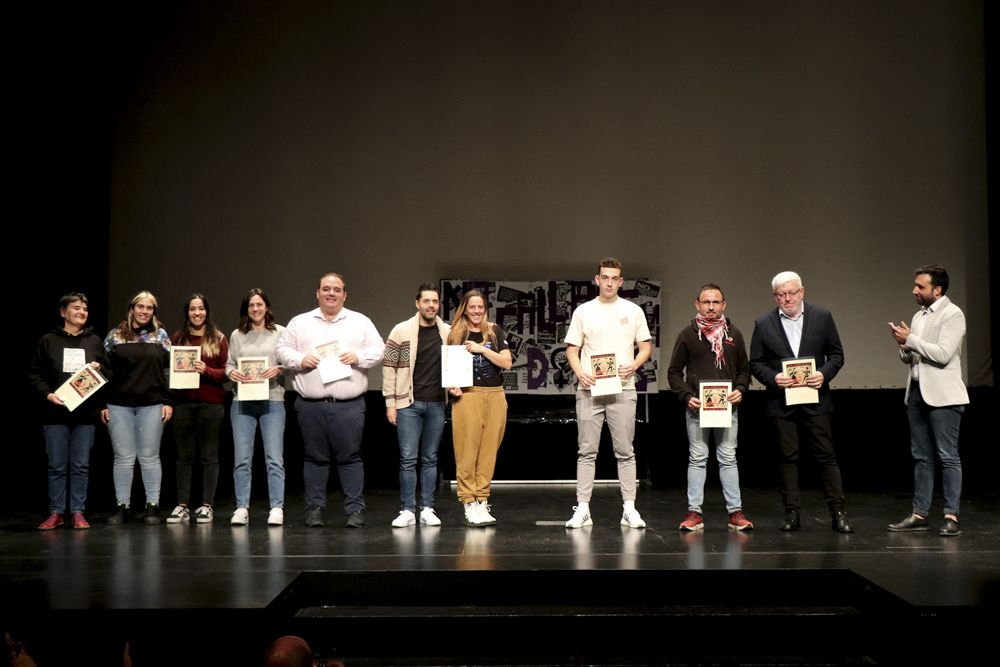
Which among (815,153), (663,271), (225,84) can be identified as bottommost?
(663,271)

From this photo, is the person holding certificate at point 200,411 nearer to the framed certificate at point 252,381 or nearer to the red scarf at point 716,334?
the framed certificate at point 252,381

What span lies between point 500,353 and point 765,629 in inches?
91.8

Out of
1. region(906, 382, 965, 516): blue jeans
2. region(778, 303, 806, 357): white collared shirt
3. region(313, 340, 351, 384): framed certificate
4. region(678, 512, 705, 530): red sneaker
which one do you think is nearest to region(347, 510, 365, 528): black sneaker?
region(313, 340, 351, 384): framed certificate

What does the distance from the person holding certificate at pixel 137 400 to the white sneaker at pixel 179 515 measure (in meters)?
0.09

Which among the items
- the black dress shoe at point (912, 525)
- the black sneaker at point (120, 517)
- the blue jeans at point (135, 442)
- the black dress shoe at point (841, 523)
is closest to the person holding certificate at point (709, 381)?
the black dress shoe at point (841, 523)

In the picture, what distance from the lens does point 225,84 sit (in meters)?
8.43

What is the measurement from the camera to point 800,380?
5250 millimetres

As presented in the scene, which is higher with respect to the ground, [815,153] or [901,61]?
[901,61]

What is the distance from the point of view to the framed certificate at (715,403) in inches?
209

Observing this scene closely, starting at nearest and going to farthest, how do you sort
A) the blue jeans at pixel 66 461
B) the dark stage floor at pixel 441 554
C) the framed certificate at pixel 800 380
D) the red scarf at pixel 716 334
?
the dark stage floor at pixel 441 554
the framed certificate at pixel 800 380
the red scarf at pixel 716 334
the blue jeans at pixel 66 461

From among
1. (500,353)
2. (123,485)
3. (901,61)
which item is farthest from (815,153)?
(123,485)

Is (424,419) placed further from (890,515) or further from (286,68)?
(286,68)

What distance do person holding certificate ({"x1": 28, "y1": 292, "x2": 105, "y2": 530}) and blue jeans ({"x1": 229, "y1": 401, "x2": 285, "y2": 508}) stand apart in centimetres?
89

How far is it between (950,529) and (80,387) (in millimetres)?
5127
